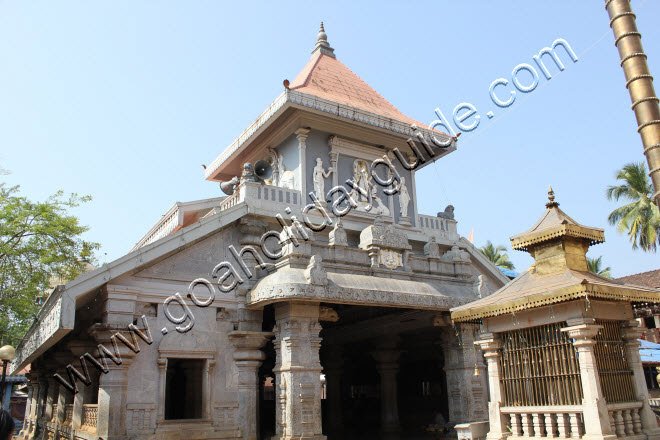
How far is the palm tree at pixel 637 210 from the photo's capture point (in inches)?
1130

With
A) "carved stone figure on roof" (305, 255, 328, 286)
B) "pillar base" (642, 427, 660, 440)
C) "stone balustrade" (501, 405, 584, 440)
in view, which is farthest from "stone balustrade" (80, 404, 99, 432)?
"pillar base" (642, 427, 660, 440)

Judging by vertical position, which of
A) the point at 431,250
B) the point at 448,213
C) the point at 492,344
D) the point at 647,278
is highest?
the point at 448,213

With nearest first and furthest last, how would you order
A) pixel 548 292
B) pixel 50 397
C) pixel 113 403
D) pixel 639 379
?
pixel 548 292 → pixel 639 379 → pixel 113 403 → pixel 50 397

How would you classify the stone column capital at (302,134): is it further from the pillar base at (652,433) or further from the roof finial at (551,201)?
the pillar base at (652,433)

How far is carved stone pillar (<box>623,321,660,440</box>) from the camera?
344 inches

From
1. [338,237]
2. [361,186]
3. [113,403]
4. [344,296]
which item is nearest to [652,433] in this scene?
[344,296]

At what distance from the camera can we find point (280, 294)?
11391mm

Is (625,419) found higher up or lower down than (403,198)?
lower down

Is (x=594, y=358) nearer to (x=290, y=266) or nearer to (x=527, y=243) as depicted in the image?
(x=527, y=243)

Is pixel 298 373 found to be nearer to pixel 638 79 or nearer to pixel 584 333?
pixel 584 333

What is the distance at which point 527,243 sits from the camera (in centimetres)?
987

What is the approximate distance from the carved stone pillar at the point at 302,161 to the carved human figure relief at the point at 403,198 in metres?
3.30

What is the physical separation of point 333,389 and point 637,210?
66.3 ft

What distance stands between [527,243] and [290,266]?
4922mm
